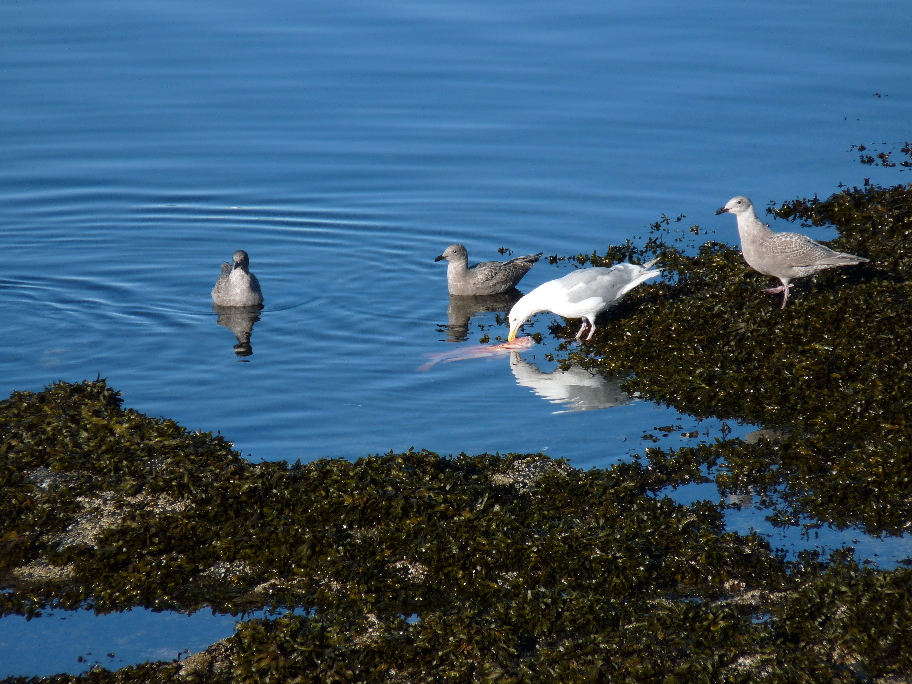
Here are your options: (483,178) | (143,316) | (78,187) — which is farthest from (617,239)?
(78,187)

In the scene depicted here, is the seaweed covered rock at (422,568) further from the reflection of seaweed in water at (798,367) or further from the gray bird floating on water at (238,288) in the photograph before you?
the gray bird floating on water at (238,288)

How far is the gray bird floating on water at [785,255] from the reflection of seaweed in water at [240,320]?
5.49 metres

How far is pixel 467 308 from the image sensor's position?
1207cm

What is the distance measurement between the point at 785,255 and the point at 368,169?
802 cm

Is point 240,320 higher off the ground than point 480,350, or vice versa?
point 240,320

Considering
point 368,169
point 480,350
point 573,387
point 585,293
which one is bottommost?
point 573,387

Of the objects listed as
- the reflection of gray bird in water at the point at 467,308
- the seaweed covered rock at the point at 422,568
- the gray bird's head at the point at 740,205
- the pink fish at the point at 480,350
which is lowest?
the seaweed covered rock at the point at 422,568

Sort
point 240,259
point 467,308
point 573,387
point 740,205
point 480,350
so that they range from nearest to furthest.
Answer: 1. point 573,387
2. point 740,205
3. point 480,350
4. point 240,259
5. point 467,308

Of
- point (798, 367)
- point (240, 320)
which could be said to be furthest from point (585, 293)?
point (240, 320)

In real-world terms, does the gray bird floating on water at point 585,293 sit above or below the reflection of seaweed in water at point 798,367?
above

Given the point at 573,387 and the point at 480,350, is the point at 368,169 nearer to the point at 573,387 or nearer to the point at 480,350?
the point at 480,350

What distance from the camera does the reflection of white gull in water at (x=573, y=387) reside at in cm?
923

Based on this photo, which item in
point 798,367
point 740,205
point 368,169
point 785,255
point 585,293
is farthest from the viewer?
point 368,169

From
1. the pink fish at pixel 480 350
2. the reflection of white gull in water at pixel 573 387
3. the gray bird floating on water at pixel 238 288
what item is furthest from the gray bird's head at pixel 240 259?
the reflection of white gull in water at pixel 573 387
